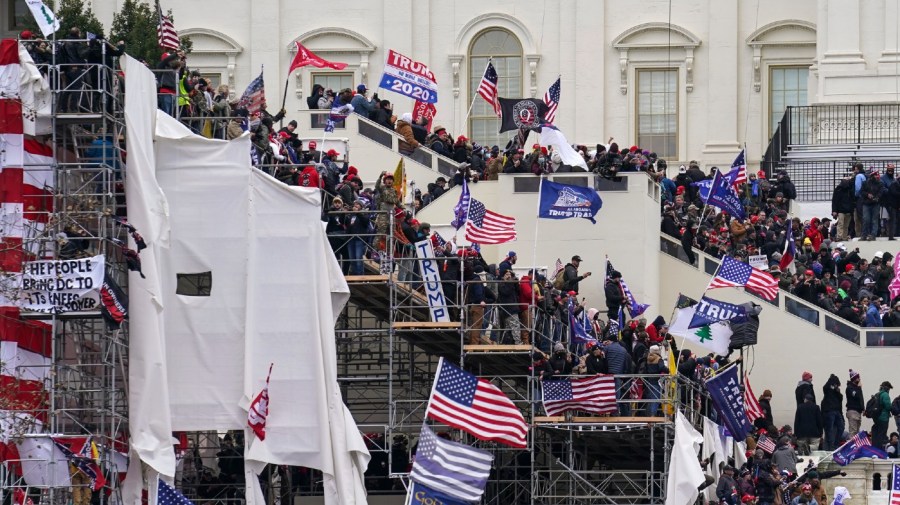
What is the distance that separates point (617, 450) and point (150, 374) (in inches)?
396

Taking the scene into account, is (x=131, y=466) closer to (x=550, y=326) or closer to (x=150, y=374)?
(x=150, y=374)

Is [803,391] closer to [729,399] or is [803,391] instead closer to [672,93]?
[729,399]

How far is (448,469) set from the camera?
2584 inches

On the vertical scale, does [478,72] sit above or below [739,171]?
above

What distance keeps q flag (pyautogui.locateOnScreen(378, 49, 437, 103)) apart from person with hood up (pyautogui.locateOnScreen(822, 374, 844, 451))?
39.8 ft

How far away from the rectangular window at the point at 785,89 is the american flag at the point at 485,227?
72.0 feet

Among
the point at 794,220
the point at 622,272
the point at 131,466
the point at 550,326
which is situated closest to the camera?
the point at 131,466

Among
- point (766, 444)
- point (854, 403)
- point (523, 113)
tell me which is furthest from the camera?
point (523, 113)

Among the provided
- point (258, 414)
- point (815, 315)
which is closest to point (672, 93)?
point (815, 315)

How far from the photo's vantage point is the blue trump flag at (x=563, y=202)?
236ft

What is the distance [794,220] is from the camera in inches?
3108

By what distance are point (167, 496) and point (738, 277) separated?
13080mm

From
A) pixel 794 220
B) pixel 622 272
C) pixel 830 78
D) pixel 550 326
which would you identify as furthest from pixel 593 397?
pixel 830 78

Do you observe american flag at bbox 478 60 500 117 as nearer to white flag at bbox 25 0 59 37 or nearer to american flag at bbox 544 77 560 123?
american flag at bbox 544 77 560 123
